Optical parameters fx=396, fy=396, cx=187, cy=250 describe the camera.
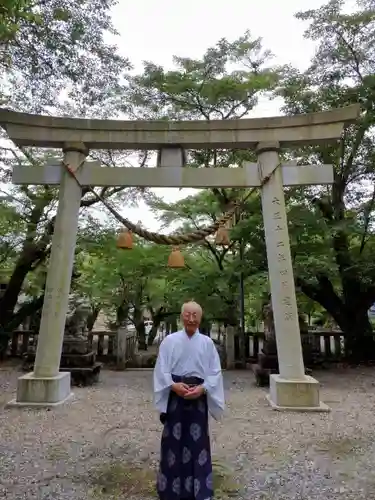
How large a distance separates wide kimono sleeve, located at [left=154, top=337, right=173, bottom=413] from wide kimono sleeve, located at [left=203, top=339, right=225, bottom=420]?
28 cm

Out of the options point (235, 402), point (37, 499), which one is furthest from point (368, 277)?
point (37, 499)

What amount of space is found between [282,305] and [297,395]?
1265 millimetres

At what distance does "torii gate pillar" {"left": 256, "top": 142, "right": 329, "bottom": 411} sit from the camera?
5.56 metres

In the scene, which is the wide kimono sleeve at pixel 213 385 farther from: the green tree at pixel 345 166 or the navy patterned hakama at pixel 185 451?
the green tree at pixel 345 166

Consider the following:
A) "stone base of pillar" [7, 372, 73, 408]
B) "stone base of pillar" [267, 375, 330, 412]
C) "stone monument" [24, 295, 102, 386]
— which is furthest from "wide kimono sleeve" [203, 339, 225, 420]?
"stone monument" [24, 295, 102, 386]

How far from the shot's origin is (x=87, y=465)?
352cm

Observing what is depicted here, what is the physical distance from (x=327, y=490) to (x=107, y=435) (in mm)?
2410

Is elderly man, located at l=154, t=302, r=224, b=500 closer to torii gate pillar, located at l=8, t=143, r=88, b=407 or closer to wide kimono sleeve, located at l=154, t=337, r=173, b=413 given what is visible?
wide kimono sleeve, located at l=154, t=337, r=173, b=413

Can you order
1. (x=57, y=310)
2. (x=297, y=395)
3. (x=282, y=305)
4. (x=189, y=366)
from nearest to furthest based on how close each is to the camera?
(x=189, y=366) → (x=297, y=395) → (x=282, y=305) → (x=57, y=310)

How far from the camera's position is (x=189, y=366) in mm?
2885

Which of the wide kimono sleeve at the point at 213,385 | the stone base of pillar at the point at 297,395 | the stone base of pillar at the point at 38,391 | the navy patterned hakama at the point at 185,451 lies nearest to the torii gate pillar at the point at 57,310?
the stone base of pillar at the point at 38,391

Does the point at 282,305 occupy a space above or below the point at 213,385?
above

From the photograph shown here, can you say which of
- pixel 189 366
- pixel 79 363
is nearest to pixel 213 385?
pixel 189 366

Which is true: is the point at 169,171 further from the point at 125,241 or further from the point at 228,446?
the point at 228,446
